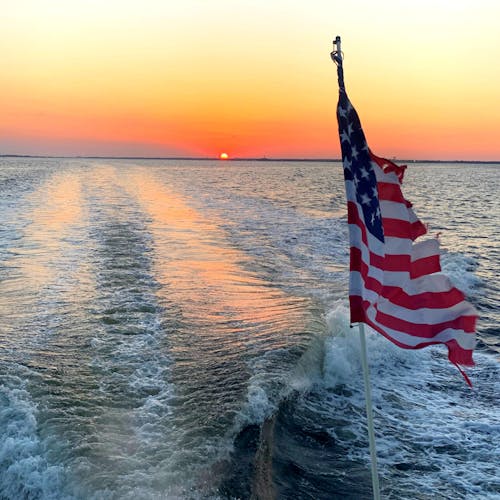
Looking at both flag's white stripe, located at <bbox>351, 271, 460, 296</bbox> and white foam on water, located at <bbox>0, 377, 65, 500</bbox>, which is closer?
flag's white stripe, located at <bbox>351, 271, 460, 296</bbox>

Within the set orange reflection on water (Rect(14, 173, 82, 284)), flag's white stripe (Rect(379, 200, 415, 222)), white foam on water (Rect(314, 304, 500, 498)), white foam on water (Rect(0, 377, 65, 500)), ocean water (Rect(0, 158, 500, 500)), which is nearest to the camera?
flag's white stripe (Rect(379, 200, 415, 222))

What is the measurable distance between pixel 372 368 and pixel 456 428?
7.44 ft

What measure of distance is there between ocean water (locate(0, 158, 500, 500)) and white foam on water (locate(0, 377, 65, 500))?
0.06 feet

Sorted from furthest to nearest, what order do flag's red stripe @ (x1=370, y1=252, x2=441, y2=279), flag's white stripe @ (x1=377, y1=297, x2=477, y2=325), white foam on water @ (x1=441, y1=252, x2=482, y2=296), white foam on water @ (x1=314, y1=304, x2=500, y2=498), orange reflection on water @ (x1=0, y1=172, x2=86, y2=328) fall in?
white foam on water @ (x1=441, y1=252, x2=482, y2=296)
orange reflection on water @ (x1=0, y1=172, x2=86, y2=328)
white foam on water @ (x1=314, y1=304, x2=500, y2=498)
flag's white stripe @ (x1=377, y1=297, x2=477, y2=325)
flag's red stripe @ (x1=370, y1=252, x2=441, y2=279)

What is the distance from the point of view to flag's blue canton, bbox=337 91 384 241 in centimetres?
427

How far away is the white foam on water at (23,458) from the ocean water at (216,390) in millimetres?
18

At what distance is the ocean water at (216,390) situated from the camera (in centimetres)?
594

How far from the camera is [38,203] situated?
31172 mm

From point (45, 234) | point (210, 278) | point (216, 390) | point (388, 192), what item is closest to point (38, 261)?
point (45, 234)

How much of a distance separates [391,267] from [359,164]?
963 mm

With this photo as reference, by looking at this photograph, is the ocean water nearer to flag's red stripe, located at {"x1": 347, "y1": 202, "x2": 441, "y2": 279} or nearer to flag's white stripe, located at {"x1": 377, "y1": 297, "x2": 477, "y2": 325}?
flag's white stripe, located at {"x1": 377, "y1": 297, "x2": 477, "y2": 325}

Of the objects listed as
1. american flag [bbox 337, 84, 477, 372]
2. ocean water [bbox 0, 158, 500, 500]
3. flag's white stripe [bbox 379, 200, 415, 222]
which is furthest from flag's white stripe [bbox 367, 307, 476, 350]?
ocean water [bbox 0, 158, 500, 500]

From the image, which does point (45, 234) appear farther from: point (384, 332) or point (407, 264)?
Answer: point (384, 332)

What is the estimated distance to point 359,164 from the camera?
4.32m
